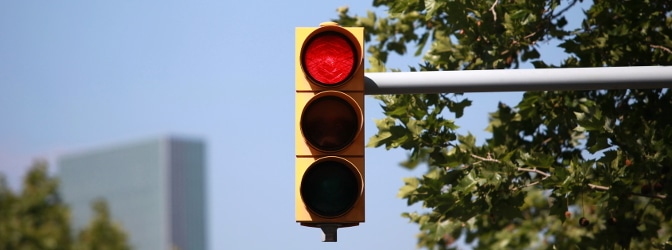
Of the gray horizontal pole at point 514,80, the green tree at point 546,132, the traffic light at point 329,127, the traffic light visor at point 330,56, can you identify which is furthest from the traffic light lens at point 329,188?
the green tree at point 546,132

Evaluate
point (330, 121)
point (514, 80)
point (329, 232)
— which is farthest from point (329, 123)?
point (514, 80)

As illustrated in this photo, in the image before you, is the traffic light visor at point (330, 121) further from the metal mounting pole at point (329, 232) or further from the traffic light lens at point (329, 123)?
the metal mounting pole at point (329, 232)

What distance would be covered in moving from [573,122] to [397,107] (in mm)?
1810

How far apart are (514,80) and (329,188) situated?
1284mm

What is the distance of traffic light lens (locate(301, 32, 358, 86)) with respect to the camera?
616 cm

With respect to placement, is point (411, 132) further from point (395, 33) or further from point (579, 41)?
point (395, 33)

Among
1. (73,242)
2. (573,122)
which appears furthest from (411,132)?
(73,242)

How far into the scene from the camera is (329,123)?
6.13m

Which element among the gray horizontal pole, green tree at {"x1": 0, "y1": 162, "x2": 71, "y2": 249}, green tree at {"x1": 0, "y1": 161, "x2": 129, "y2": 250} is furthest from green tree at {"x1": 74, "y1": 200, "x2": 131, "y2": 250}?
the gray horizontal pole

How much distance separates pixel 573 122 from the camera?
10.9m

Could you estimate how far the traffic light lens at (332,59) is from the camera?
6.16 meters

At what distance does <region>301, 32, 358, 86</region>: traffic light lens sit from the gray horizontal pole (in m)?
0.36

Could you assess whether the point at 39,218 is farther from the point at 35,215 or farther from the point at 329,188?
the point at 329,188

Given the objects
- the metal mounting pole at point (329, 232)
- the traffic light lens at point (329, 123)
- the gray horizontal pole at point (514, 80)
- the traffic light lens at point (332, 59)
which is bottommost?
the metal mounting pole at point (329, 232)
